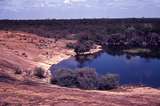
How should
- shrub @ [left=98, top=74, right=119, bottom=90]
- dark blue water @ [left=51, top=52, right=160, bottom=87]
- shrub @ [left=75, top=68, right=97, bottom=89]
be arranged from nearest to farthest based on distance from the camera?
1. shrub @ [left=75, top=68, right=97, bottom=89]
2. shrub @ [left=98, top=74, right=119, bottom=90]
3. dark blue water @ [left=51, top=52, right=160, bottom=87]

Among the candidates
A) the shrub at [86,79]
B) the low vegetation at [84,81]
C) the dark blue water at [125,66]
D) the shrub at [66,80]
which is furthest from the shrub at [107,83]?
the dark blue water at [125,66]

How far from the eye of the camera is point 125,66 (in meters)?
49.0

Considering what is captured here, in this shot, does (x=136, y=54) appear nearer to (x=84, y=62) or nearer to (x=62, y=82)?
(x=84, y=62)

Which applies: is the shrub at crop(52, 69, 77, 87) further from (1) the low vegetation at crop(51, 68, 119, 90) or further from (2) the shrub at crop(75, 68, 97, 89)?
(2) the shrub at crop(75, 68, 97, 89)

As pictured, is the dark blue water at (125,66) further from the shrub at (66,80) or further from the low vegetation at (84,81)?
the shrub at (66,80)

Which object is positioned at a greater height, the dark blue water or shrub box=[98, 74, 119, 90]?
shrub box=[98, 74, 119, 90]

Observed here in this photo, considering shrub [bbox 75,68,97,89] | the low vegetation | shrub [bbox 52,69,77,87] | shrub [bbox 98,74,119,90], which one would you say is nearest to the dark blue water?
A: shrub [bbox 98,74,119,90]

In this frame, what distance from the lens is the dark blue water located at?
3941 cm

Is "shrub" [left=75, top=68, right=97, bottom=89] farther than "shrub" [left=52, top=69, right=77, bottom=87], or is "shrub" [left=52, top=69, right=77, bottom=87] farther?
"shrub" [left=52, top=69, right=77, bottom=87]

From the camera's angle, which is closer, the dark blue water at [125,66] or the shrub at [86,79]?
the shrub at [86,79]

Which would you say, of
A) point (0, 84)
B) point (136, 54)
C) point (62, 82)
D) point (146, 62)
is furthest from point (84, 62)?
point (0, 84)

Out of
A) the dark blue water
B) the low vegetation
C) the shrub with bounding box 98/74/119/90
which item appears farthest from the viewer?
the dark blue water

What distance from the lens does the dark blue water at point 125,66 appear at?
129 feet

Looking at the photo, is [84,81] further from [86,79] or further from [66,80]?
[66,80]
